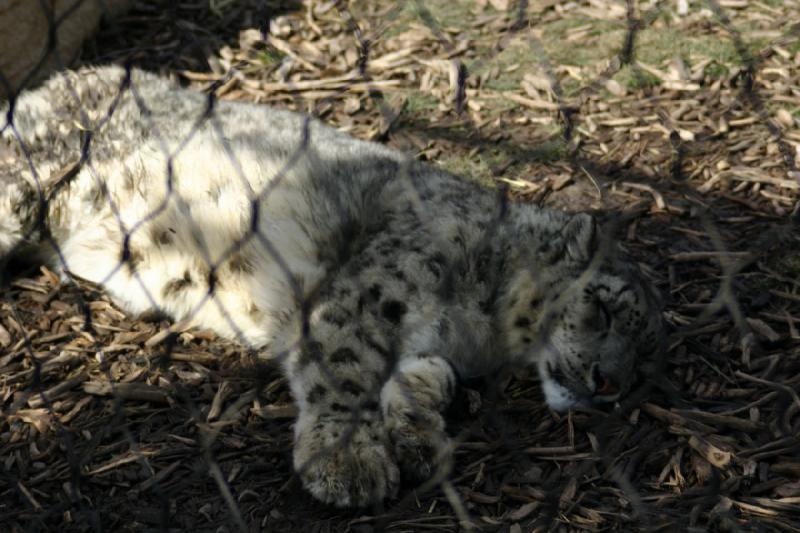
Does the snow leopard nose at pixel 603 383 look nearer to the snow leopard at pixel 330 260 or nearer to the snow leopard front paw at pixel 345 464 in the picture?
the snow leopard at pixel 330 260

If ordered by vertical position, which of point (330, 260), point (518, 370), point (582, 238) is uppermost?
point (330, 260)

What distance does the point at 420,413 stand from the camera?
3.40m

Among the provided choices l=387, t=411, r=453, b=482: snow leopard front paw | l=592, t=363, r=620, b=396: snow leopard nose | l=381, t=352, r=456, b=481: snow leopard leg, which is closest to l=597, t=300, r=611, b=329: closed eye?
l=592, t=363, r=620, b=396: snow leopard nose

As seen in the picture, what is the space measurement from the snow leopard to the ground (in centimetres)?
13

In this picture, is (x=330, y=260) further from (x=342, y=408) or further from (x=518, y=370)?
(x=518, y=370)

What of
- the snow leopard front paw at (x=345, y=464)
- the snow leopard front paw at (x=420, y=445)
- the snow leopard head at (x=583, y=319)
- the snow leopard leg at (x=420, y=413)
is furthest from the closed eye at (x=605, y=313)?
the snow leopard front paw at (x=345, y=464)

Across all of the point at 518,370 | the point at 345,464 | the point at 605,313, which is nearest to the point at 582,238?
the point at 605,313

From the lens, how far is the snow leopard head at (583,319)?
3.63 metres

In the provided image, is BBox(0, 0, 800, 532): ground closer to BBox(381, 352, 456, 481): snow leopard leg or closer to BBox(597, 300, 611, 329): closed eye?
BBox(381, 352, 456, 481): snow leopard leg

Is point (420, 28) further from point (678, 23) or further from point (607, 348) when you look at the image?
point (607, 348)

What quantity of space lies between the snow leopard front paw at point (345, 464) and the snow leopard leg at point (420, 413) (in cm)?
7

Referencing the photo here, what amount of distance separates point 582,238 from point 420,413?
3.49ft

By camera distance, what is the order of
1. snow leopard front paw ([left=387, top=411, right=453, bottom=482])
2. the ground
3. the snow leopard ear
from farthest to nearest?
the snow leopard ear → snow leopard front paw ([left=387, top=411, right=453, bottom=482]) → the ground

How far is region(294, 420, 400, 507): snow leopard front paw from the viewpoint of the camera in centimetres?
314
